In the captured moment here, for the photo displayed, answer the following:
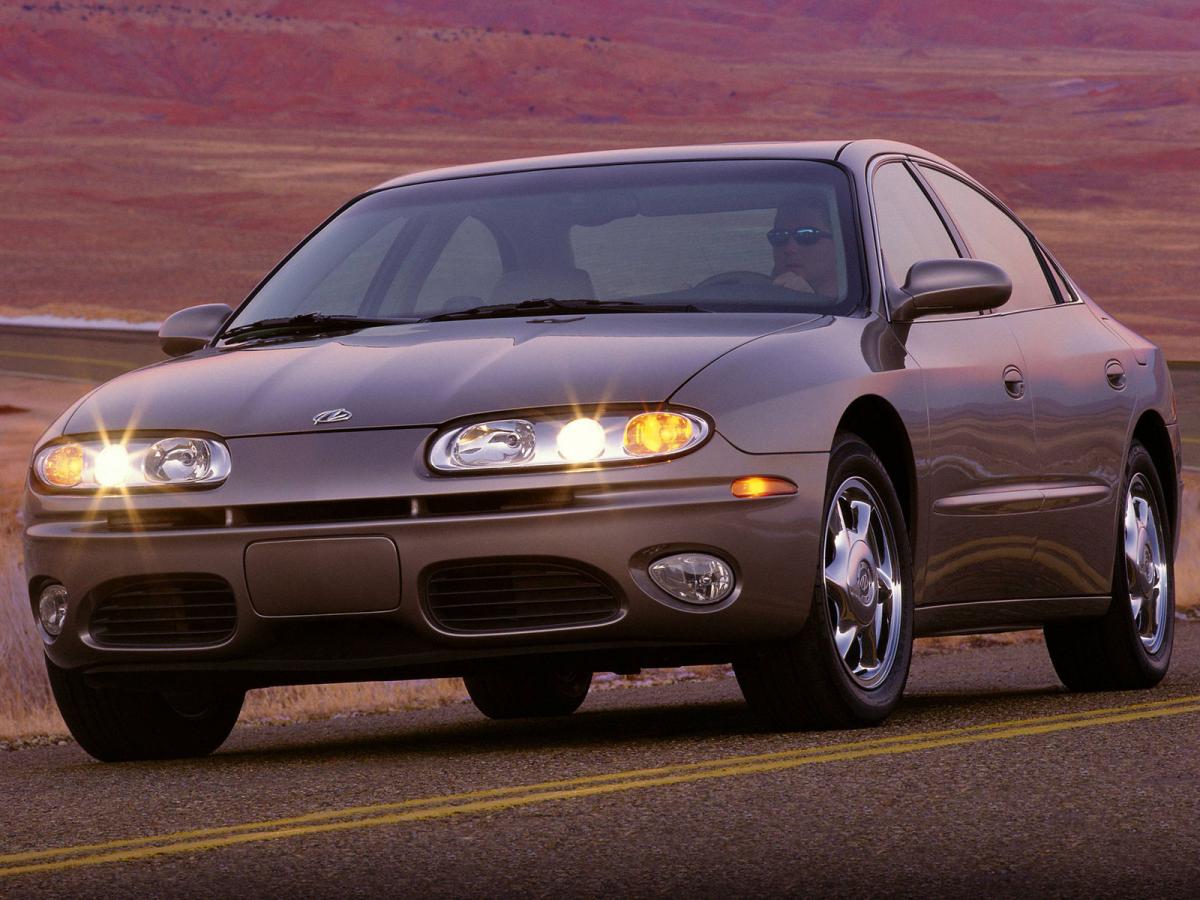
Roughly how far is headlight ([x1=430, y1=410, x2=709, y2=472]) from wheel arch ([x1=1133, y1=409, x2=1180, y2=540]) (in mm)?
3029

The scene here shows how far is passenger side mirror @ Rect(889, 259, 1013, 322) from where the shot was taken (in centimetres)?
684

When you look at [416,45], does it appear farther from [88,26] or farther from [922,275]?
[922,275]

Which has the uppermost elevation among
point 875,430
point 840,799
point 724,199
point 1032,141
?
point 724,199

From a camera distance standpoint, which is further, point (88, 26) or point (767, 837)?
point (88, 26)

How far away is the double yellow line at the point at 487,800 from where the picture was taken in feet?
15.6

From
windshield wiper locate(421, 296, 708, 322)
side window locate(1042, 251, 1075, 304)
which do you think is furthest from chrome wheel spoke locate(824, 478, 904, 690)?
side window locate(1042, 251, 1075, 304)

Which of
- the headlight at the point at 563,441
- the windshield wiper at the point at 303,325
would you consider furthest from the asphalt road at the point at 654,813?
the windshield wiper at the point at 303,325

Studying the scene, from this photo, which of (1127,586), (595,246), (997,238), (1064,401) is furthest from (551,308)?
(1127,586)

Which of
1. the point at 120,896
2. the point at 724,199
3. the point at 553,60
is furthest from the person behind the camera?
the point at 553,60

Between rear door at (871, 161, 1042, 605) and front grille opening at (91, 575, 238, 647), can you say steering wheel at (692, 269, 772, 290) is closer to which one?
rear door at (871, 161, 1042, 605)

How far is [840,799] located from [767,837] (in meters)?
0.47

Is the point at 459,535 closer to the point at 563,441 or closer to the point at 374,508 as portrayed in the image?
the point at 374,508

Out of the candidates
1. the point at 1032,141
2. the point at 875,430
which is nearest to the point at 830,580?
the point at 875,430

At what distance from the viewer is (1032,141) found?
434ft
